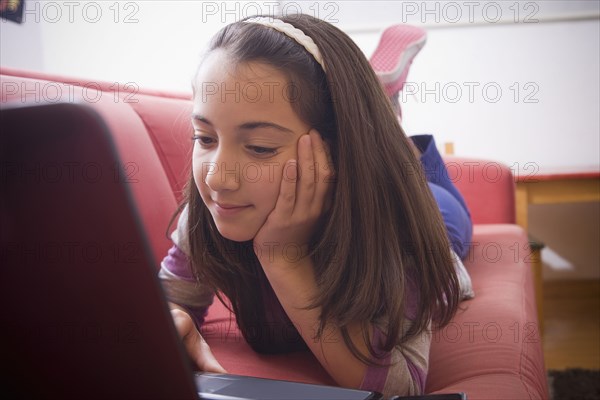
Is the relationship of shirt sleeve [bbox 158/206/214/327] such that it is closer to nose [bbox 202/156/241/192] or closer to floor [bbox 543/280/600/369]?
nose [bbox 202/156/241/192]

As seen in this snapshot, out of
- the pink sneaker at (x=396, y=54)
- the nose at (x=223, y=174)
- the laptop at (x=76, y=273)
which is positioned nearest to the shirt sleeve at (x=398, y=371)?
the nose at (x=223, y=174)

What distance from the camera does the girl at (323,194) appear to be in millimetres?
596

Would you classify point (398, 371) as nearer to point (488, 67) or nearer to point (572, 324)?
point (572, 324)

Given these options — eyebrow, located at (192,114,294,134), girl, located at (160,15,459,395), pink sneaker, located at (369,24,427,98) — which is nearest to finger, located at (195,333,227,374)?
girl, located at (160,15,459,395)

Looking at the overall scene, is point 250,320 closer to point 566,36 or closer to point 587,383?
point 587,383

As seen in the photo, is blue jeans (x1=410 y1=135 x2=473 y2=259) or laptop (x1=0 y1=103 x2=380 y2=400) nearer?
laptop (x1=0 y1=103 x2=380 y2=400)

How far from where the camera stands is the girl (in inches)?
23.5

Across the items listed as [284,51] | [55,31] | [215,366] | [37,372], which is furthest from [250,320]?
[55,31]

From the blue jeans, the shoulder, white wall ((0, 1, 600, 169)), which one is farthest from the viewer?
white wall ((0, 1, 600, 169))

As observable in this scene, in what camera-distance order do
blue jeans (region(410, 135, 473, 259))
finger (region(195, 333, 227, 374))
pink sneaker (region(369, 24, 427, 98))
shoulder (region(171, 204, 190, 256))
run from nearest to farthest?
1. finger (region(195, 333, 227, 374))
2. shoulder (region(171, 204, 190, 256))
3. blue jeans (region(410, 135, 473, 259))
4. pink sneaker (region(369, 24, 427, 98))

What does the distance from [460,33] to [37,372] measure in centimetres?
239

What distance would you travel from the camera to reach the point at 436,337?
799mm

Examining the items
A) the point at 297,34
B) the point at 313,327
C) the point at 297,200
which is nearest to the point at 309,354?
the point at 313,327

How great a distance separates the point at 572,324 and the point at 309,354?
1.52m
